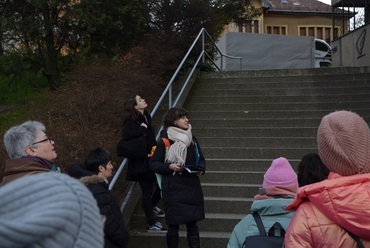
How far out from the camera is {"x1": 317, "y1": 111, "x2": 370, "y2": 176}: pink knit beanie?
225cm

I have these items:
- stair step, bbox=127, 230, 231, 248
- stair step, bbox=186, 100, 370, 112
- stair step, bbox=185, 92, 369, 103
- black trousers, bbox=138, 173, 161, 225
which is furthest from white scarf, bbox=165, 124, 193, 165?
stair step, bbox=185, 92, 369, 103

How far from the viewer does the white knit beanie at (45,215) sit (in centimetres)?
100

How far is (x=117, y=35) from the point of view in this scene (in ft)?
39.2

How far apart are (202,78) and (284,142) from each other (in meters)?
3.42

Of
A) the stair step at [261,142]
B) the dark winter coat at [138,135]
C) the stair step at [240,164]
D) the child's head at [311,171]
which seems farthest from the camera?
the stair step at [261,142]

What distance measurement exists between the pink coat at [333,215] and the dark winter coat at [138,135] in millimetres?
3779

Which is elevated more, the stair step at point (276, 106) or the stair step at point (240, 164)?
the stair step at point (276, 106)

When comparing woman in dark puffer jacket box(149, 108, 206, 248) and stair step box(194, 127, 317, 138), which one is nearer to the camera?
woman in dark puffer jacket box(149, 108, 206, 248)

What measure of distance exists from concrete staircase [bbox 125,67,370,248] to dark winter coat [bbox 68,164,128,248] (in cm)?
192

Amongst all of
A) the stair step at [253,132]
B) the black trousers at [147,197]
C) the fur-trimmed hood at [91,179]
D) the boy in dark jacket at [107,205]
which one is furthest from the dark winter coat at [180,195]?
the stair step at [253,132]

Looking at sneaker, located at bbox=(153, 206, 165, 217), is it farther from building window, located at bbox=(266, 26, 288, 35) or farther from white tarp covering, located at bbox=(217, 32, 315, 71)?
building window, located at bbox=(266, 26, 288, 35)

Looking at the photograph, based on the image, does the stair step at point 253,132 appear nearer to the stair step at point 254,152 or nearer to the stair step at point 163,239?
the stair step at point 254,152

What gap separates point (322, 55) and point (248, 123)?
16.3 metres

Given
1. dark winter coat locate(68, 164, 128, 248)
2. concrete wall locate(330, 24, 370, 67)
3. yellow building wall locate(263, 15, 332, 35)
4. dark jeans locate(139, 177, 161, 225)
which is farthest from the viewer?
yellow building wall locate(263, 15, 332, 35)
